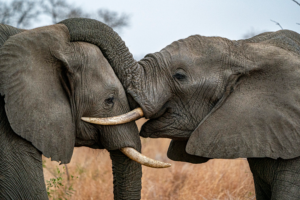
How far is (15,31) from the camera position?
376 cm

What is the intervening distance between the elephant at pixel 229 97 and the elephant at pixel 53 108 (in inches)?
7.4

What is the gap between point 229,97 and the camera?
3814 millimetres

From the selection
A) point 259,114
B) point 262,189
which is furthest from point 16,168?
point 262,189

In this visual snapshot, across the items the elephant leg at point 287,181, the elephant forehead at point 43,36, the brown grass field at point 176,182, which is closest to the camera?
the elephant forehead at point 43,36

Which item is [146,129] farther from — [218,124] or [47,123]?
[47,123]

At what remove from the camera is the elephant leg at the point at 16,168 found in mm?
3383

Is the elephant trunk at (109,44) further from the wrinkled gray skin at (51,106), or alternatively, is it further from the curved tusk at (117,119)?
the curved tusk at (117,119)

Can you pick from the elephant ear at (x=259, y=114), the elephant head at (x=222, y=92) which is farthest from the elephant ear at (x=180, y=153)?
the elephant ear at (x=259, y=114)

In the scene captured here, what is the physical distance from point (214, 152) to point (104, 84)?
44.8 inches

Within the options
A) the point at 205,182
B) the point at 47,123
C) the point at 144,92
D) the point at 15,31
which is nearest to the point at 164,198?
the point at 205,182

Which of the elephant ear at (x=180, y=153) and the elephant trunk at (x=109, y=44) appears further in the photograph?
the elephant ear at (x=180, y=153)

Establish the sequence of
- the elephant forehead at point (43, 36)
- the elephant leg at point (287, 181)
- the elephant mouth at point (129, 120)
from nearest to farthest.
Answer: the elephant forehead at point (43, 36) → the elephant leg at point (287, 181) → the elephant mouth at point (129, 120)

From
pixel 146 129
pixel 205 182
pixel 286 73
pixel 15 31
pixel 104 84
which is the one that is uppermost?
pixel 15 31

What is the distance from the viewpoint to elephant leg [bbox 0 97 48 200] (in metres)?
3.38
